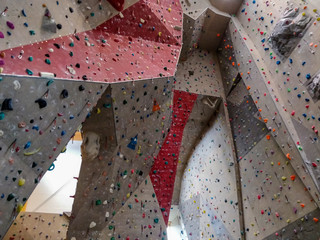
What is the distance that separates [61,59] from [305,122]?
278cm

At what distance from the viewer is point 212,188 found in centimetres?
475

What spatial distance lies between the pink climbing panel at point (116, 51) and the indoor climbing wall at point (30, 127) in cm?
9

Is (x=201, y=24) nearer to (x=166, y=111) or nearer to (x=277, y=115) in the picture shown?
(x=277, y=115)

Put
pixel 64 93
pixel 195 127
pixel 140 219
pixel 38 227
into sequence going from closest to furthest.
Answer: pixel 64 93
pixel 140 219
pixel 38 227
pixel 195 127

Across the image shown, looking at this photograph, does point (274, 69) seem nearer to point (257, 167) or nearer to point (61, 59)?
point (257, 167)

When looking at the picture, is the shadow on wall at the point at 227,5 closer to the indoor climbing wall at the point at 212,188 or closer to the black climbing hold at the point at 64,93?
the indoor climbing wall at the point at 212,188

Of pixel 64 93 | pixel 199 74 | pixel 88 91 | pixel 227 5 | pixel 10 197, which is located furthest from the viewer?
pixel 199 74

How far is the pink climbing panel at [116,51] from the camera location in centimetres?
161

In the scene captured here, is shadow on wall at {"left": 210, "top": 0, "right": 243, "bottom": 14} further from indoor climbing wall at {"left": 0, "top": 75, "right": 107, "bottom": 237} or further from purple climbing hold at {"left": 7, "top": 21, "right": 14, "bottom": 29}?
purple climbing hold at {"left": 7, "top": 21, "right": 14, "bottom": 29}

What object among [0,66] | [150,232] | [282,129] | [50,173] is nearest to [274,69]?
[282,129]

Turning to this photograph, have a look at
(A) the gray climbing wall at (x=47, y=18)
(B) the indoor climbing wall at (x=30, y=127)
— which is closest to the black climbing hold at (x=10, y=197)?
(B) the indoor climbing wall at (x=30, y=127)

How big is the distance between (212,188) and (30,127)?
12.5 feet

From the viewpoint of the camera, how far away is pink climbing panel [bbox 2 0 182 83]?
1.61m

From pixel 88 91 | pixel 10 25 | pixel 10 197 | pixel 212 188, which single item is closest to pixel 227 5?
pixel 212 188
